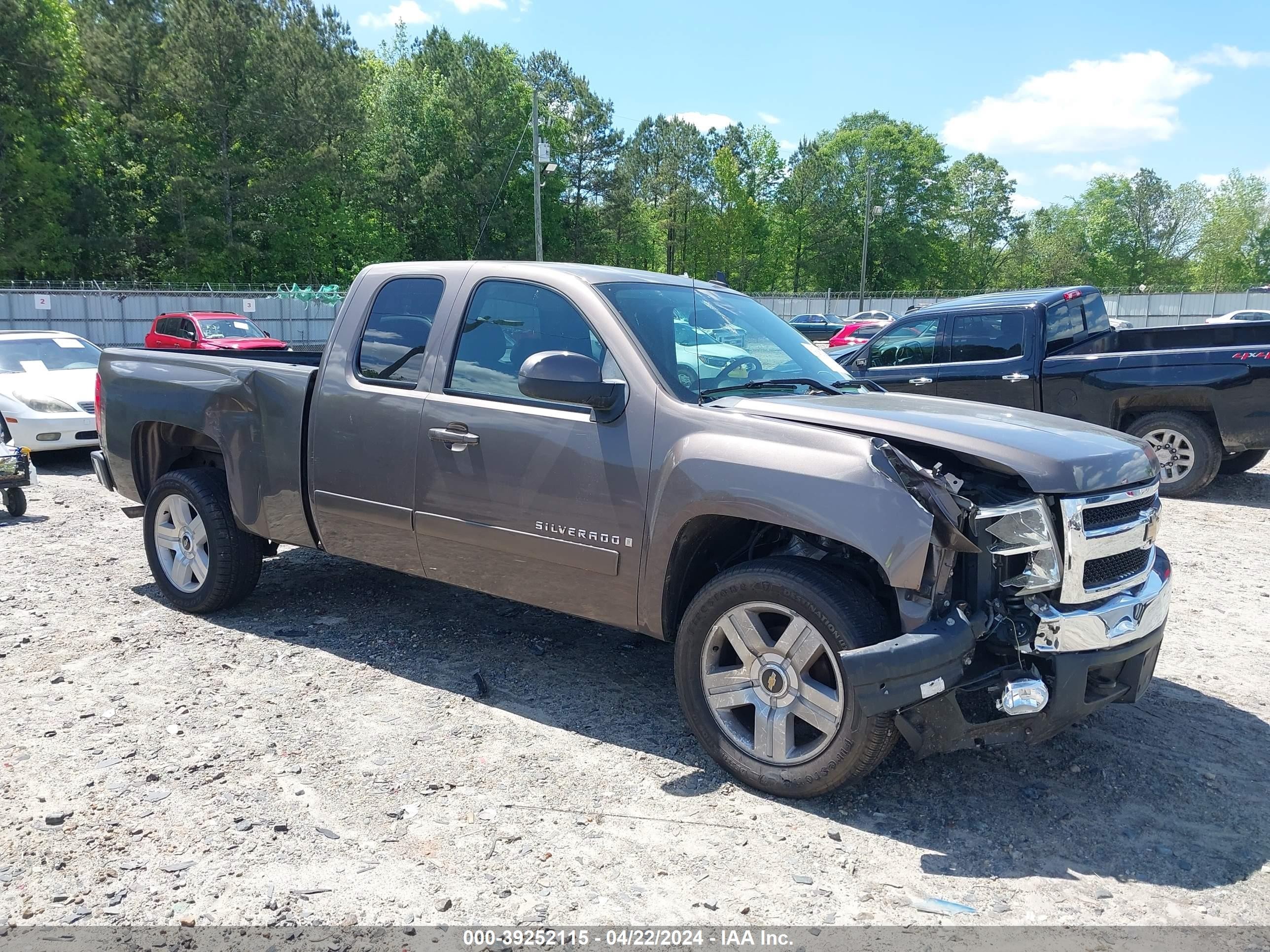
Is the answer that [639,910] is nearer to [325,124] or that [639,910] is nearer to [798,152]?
[325,124]

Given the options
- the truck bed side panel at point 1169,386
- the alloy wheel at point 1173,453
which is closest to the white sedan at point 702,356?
the truck bed side panel at point 1169,386

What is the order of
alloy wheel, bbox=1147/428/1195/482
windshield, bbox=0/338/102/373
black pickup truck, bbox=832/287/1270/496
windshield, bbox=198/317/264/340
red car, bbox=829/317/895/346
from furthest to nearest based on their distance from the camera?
red car, bbox=829/317/895/346 < windshield, bbox=198/317/264/340 < windshield, bbox=0/338/102/373 < alloy wheel, bbox=1147/428/1195/482 < black pickup truck, bbox=832/287/1270/496

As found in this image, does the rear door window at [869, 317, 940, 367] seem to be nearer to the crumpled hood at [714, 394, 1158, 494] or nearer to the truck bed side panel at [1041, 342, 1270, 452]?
the truck bed side panel at [1041, 342, 1270, 452]

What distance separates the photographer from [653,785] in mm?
3635

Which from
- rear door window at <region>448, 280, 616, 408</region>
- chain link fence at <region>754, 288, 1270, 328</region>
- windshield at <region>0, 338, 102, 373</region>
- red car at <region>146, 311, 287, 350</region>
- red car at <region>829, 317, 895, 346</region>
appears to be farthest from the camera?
chain link fence at <region>754, 288, 1270, 328</region>

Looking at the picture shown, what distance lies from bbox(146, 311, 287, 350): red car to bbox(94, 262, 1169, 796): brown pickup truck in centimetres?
1658

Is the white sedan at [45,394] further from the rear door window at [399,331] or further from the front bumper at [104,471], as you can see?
the rear door window at [399,331]

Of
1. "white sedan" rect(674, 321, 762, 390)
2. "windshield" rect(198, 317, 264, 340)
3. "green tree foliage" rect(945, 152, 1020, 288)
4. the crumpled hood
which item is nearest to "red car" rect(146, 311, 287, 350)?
"windshield" rect(198, 317, 264, 340)

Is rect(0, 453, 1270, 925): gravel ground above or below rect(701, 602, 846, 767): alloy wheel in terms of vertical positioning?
below

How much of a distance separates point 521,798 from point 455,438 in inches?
63.7

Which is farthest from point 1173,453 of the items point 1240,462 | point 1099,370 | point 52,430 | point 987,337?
point 52,430

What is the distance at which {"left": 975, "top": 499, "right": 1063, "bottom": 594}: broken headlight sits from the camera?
3191mm

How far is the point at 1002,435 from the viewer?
341cm

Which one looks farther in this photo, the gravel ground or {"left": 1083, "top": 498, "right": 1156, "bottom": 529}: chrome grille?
{"left": 1083, "top": 498, "right": 1156, "bottom": 529}: chrome grille
